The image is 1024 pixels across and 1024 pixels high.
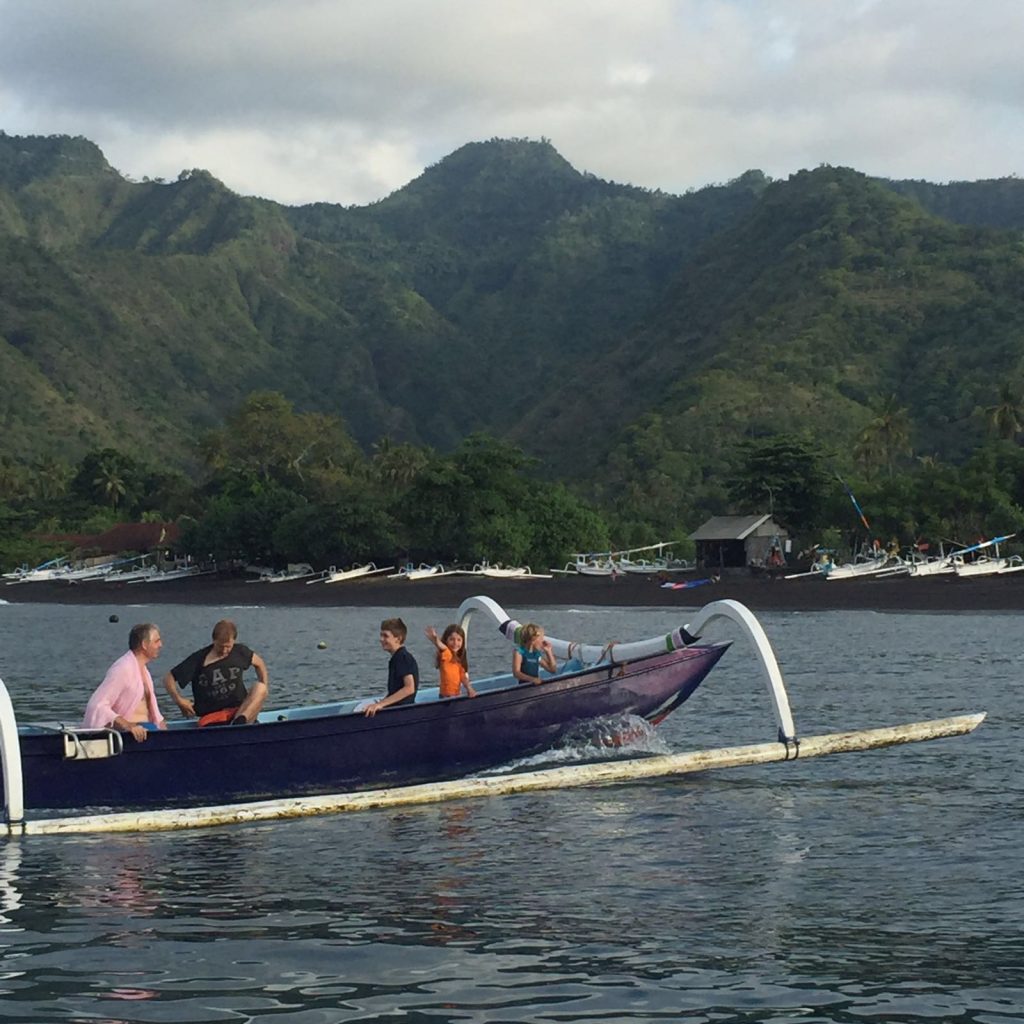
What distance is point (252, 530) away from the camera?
112 meters

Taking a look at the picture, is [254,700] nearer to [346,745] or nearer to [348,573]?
[346,745]

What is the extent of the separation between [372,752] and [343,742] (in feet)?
1.27

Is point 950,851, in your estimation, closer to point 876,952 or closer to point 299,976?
point 876,952

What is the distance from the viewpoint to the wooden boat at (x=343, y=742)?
15.9 meters

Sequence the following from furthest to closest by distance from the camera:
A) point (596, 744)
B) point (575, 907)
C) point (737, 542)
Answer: point (737, 542) < point (596, 744) < point (575, 907)

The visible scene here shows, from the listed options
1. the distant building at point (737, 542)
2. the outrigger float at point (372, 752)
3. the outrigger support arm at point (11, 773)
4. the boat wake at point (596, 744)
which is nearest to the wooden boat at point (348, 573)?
the distant building at point (737, 542)

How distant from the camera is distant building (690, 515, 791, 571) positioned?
92.1 meters

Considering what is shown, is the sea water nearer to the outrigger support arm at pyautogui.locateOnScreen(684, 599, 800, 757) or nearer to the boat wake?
the outrigger support arm at pyautogui.locateOnScreen(684, 599, 800, 757)

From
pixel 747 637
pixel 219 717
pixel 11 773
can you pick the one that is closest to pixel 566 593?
pixel 747 637

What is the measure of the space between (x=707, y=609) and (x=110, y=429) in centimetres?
17992

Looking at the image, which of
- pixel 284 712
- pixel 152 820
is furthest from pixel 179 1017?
pixel 284 712

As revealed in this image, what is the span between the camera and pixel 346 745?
681 inches

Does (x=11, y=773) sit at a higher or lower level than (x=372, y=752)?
higher

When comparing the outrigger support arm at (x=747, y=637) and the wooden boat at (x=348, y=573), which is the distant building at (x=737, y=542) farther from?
the outrigger support arm at (x=747, y=637)
